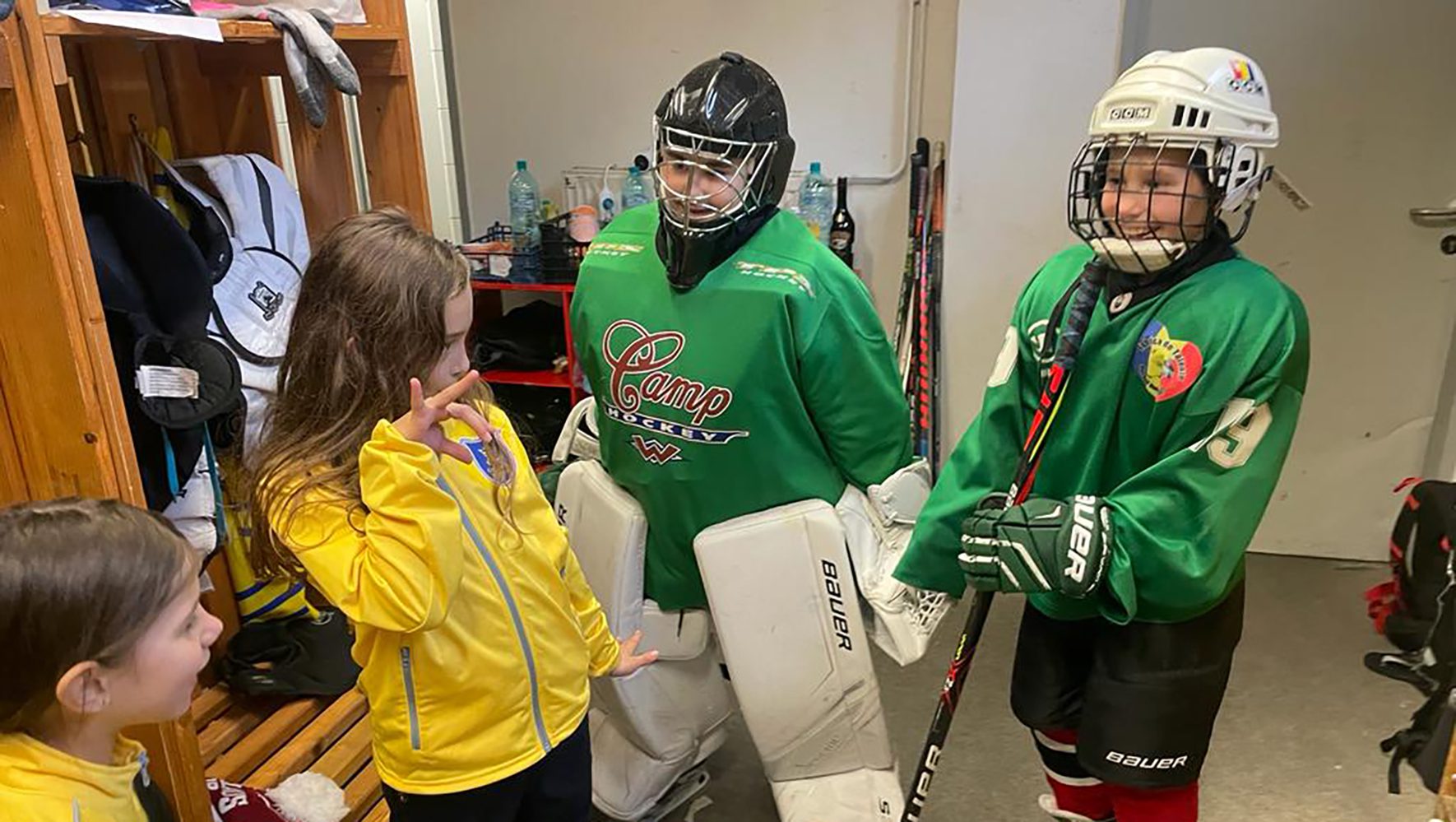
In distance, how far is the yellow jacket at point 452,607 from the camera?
1092 mm

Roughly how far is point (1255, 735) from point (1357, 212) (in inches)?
56.3

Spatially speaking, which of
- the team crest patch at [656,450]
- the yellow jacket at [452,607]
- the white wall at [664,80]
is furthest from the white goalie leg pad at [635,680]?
the white wall at [664,80]

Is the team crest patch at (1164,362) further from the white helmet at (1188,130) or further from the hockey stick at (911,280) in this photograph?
the hockey stick at (911,280)

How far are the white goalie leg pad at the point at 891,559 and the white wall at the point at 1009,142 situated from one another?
1.28m

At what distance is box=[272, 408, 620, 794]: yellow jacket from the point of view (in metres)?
1.09

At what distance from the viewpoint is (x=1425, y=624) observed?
1.24m

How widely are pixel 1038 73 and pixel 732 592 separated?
1.73m

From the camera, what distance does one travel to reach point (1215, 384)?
125cm

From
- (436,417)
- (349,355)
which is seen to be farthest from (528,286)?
(436,417)

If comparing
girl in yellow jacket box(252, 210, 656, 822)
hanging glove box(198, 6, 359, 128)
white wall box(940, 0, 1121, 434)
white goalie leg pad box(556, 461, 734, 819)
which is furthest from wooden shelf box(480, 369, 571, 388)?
girl in yellow jacket box(252, 210, 656, 822)

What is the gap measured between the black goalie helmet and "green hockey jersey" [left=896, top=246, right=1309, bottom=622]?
1.88 ft

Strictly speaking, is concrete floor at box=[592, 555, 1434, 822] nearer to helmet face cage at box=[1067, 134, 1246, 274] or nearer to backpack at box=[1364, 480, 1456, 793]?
backpack at box=[1364, 480, 1456, 793]

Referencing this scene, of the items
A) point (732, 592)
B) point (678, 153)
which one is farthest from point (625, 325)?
point (732, 592)

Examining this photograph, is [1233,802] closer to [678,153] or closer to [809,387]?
[809,387]
